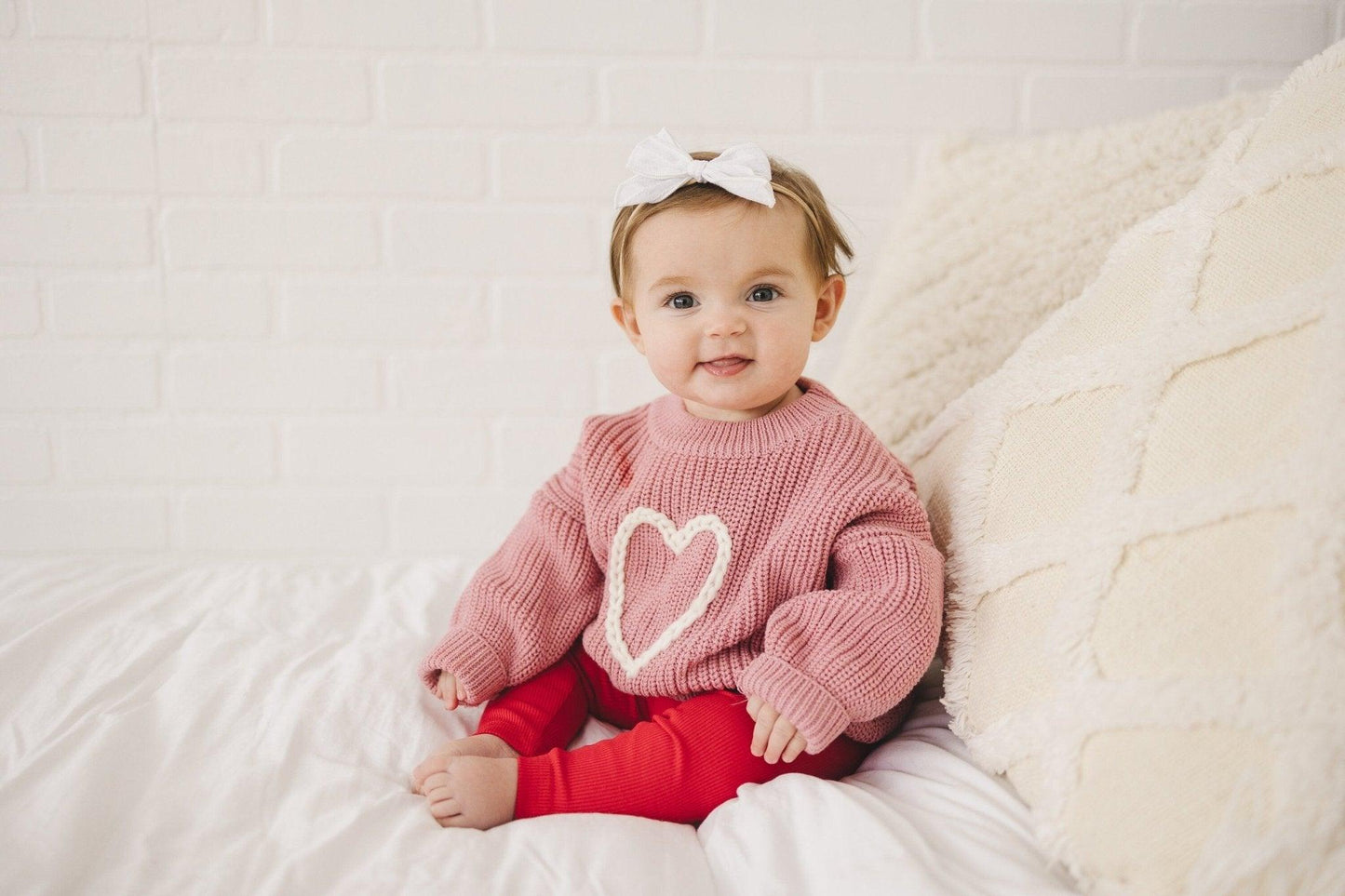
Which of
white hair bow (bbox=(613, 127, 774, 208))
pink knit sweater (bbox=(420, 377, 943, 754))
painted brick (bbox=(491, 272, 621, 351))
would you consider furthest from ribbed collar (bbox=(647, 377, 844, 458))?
painted brick (bbox=(491, 272, 621, 351))

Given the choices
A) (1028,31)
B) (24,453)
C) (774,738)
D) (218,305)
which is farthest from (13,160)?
(1028,31)

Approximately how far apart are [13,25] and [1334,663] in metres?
1.77

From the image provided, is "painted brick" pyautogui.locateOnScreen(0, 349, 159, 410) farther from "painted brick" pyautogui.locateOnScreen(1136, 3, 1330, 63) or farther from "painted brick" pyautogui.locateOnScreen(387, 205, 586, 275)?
"painted brick" pyautogui.locateOnScreen(1136, 3, 1330, 63)

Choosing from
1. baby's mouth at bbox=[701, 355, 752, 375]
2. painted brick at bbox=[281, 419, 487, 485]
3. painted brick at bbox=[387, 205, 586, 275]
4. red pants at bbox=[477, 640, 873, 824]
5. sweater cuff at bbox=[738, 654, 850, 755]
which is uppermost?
painted brick at bbox=[387, 205, 586, 275]

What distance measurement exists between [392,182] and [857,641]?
3.46 feet

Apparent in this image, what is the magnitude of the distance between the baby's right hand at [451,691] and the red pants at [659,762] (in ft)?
0.10

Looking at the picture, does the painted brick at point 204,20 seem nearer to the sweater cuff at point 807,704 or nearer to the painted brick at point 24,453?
the painted brick at point 24,453

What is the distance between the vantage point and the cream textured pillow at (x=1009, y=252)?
1115 mm

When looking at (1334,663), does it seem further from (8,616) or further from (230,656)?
(8,616)

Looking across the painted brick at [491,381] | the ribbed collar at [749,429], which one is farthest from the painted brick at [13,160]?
the ribbed collar at [749,429]

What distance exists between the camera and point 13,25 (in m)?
1.45

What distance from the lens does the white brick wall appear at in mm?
1465

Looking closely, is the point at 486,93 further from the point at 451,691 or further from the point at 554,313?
the point at 451,691

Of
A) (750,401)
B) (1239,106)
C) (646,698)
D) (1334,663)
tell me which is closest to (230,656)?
(646,698)
